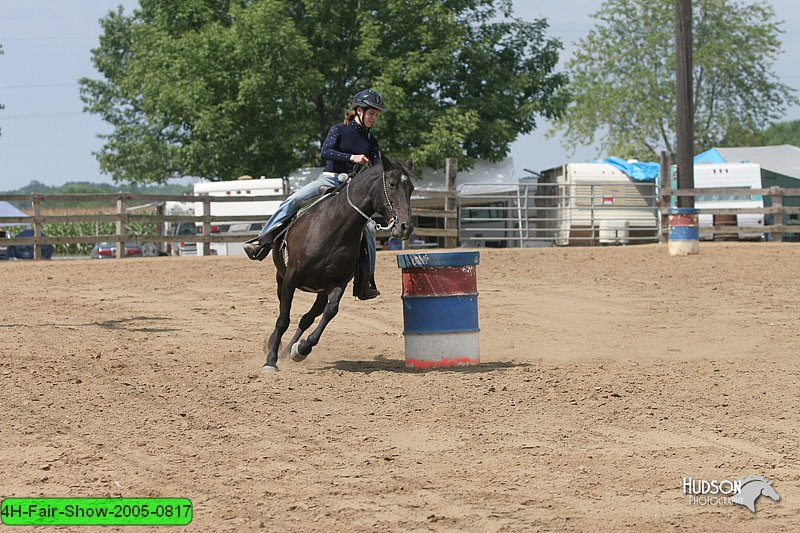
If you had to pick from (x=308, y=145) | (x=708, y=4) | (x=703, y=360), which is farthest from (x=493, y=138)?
(x=708, y=4)

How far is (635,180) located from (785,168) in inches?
249

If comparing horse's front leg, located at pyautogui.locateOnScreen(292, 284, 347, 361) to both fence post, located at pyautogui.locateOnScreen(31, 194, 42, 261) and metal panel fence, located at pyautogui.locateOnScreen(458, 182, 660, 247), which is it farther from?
metal panel fence, located at pyautogui.locateOnScreen(458, 182, 660, 247)

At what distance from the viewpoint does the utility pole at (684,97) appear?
1033 inches

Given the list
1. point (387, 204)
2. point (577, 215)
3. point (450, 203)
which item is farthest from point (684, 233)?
point (387, 204)

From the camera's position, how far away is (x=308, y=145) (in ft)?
123

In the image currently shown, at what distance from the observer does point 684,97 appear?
26.3m

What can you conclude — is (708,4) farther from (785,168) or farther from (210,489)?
(210,489)

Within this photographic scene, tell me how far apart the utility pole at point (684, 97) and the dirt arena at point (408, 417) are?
38.1 feet

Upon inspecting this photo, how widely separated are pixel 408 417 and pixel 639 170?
30.6m

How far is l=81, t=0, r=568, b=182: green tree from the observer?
115 ft

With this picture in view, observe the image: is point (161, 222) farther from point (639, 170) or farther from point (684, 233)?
point (639, 170)

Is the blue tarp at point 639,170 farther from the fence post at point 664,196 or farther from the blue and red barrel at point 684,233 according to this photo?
the blue and red barrel at point 684,233

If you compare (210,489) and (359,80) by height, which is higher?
(359,80)

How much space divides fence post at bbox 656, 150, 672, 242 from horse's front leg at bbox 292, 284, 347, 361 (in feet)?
66.1
